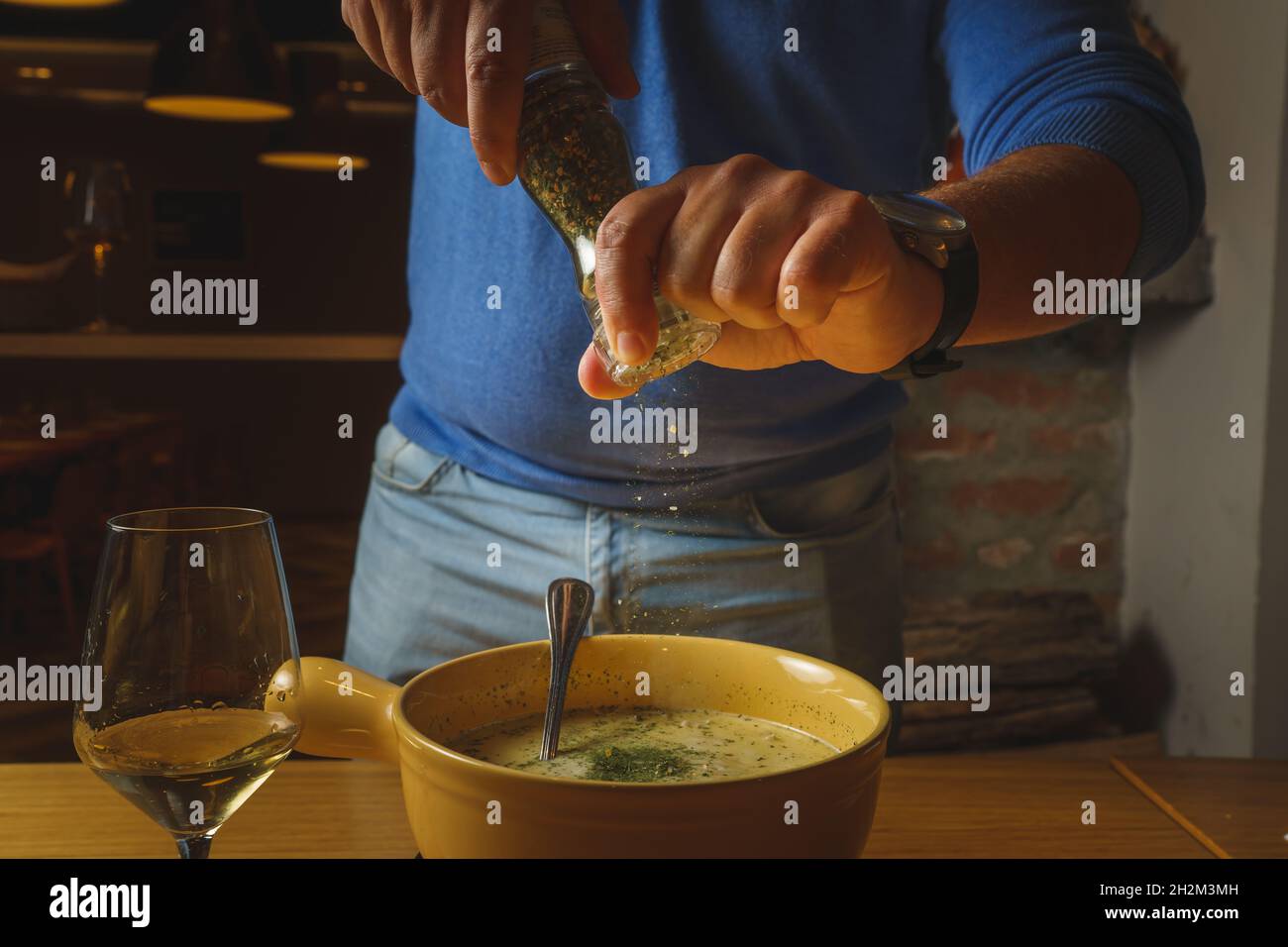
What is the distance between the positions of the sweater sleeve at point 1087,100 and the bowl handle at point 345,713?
587 mm

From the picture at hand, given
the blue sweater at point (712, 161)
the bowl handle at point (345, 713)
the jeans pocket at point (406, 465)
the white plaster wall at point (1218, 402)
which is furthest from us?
the white plaster wall at point (1218, 402)

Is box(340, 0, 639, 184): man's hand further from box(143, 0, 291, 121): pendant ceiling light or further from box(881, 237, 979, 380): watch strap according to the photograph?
box(143, 0, 291, 121): pendant ceiling light

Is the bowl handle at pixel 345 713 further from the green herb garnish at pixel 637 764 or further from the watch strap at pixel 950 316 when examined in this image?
the watch strap at pixel 950 316

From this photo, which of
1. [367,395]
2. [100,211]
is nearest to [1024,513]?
[100,211]

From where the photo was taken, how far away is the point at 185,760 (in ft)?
1.71

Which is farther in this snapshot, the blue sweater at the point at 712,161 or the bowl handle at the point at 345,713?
the blue sweater at the point at 712,161

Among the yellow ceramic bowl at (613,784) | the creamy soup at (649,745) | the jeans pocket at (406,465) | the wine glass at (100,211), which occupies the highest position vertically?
the wine glass at (100,211)

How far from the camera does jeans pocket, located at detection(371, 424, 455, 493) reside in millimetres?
1082

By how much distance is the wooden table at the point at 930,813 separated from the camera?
27.3 inches

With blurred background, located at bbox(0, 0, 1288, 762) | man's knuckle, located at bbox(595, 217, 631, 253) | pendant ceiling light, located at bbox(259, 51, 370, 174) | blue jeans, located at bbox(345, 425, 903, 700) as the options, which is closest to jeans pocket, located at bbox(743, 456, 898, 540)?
blue jeans, located at bbox(345, 425, 903, 700)

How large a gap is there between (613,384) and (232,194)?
542 centimetres

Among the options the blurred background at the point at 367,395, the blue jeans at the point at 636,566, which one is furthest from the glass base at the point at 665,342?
the blurred background at the point at 367,395

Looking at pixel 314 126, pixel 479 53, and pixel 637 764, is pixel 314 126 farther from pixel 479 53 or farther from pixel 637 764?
pixel 637 764

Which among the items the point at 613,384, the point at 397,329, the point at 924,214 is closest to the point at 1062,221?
the point at 924,214
